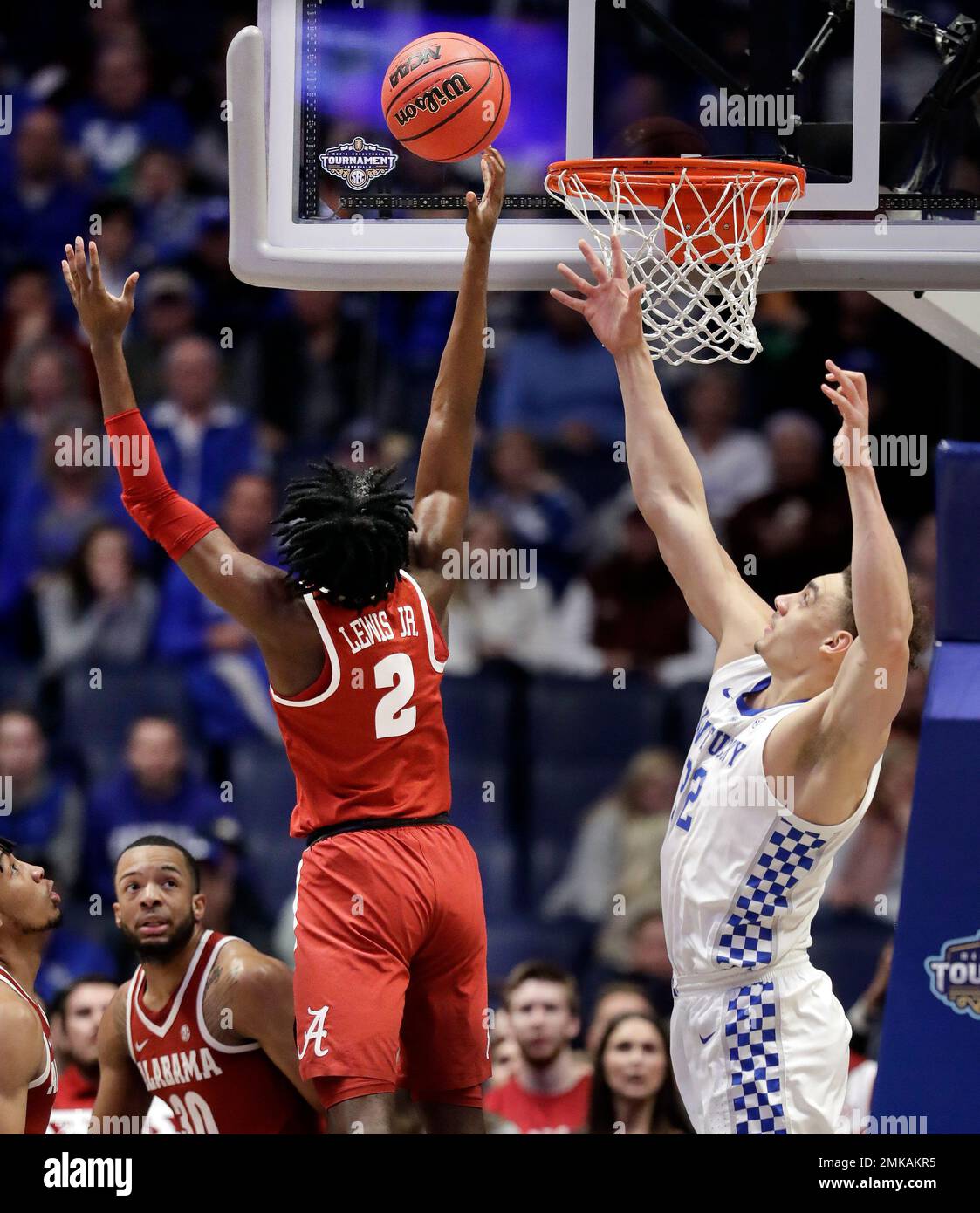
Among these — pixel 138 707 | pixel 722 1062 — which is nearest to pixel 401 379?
pixel 138 707

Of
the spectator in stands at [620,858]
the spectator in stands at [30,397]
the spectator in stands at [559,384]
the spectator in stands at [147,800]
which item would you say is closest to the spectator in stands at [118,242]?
the spectator in stands at [30,397]

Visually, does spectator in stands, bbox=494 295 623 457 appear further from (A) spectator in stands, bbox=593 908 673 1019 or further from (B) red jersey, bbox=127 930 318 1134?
(B) red jersey, bbox=127 930 318 1134

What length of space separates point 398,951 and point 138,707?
348 centimetres

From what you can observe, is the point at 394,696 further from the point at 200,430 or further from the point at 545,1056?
the point at 200,430

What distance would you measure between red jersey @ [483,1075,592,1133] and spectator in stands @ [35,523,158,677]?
264 centimetres

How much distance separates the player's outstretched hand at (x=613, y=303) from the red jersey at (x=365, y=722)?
83 cm

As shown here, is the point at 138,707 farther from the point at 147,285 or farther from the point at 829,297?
the point at 829,297

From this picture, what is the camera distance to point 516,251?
4.52 meters

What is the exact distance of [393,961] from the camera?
3885 millimetres

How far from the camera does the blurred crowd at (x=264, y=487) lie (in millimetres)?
6816

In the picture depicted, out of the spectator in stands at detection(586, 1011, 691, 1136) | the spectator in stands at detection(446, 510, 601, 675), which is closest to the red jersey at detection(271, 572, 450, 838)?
the spectator in stands at detection(586, 1011, 691, 1136)

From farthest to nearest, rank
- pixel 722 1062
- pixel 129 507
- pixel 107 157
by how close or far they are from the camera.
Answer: pixel 107 157, pixel 129 507, pixel 722 1062

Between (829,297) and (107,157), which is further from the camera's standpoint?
(107,157)

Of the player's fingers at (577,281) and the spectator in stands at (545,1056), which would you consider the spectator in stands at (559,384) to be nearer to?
the spectator in stands at (545,1056)
